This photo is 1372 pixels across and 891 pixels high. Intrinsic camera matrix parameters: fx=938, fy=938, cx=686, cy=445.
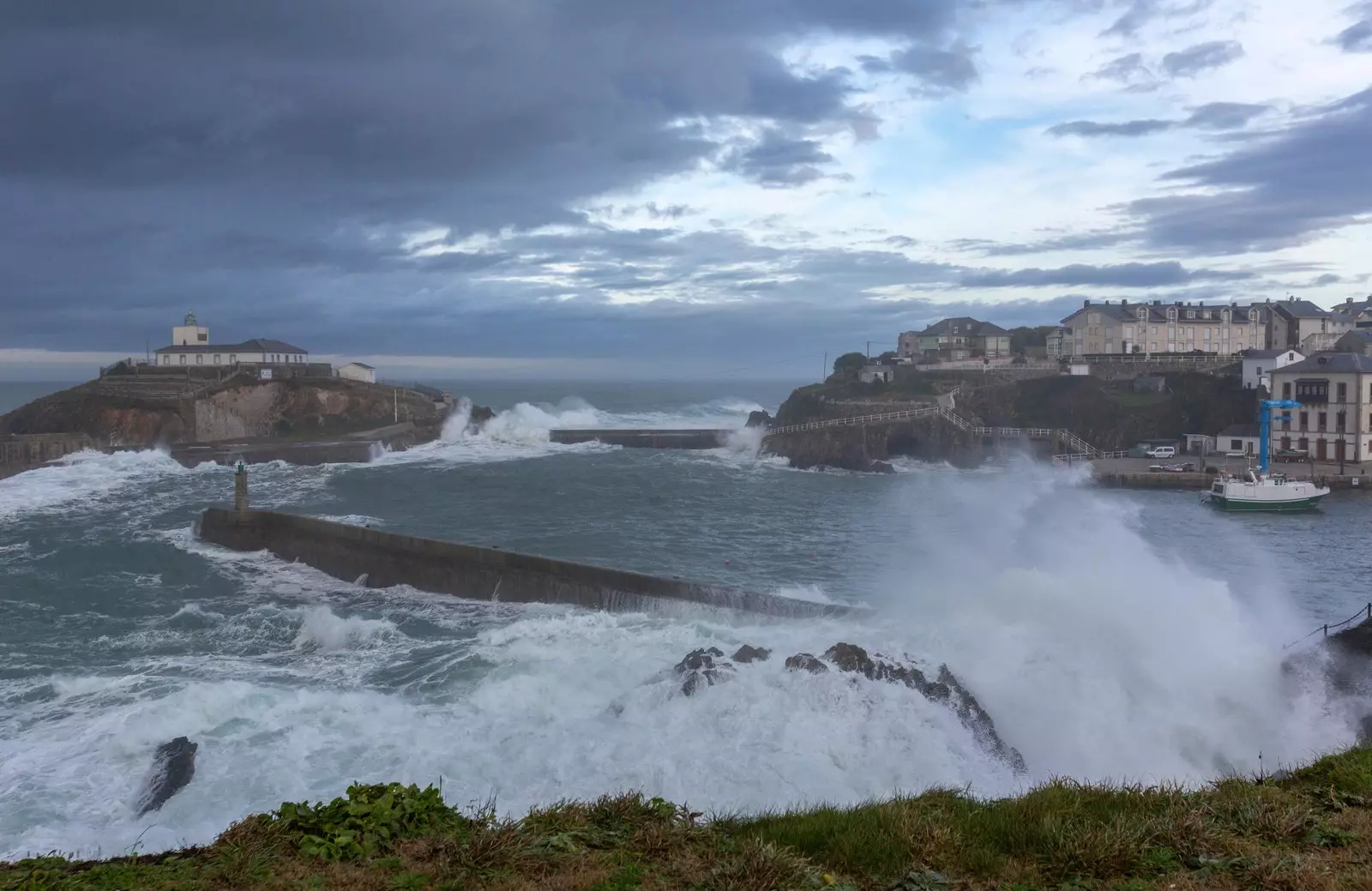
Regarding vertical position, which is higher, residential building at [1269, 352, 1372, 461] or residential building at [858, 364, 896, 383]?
residential building at [858, 364, 896, 383]

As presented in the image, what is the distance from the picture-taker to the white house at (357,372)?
7188 cm

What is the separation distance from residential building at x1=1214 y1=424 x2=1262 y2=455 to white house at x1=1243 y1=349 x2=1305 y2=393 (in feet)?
8.75

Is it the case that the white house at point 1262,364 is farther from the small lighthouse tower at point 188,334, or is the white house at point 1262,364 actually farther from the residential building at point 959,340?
the small lighthouse tower at point 188,334

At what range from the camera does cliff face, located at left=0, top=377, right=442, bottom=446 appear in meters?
54.0

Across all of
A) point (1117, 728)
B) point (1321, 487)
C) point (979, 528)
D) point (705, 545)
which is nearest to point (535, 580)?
point (705, 545)

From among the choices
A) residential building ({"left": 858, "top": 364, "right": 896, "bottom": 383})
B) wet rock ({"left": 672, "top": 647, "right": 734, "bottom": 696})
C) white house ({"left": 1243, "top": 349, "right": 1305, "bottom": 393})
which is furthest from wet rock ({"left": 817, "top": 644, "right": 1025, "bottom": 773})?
residential building ({"left": 858, "top": 364, "right": 896, "bottom": 383})

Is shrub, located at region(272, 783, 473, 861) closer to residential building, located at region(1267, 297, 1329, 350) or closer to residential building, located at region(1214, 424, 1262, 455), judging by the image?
residential building, located at region(1214, 424, 1262, 455)

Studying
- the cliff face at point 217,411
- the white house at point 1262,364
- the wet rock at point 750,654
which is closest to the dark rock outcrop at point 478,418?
the cliff face at point 217,411

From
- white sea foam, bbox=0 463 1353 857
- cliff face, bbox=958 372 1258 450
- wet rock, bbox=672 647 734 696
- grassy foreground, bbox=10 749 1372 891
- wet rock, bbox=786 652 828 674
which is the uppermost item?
cliff face, bbox=958 372 1258 450

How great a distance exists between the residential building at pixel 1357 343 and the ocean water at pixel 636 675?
35998 millimetres

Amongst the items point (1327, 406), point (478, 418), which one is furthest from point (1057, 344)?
point (478, 418)

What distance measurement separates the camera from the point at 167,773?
37.7 ft

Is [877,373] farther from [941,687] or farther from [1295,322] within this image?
[941,687]

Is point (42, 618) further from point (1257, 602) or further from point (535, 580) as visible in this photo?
point (1257, 602)
